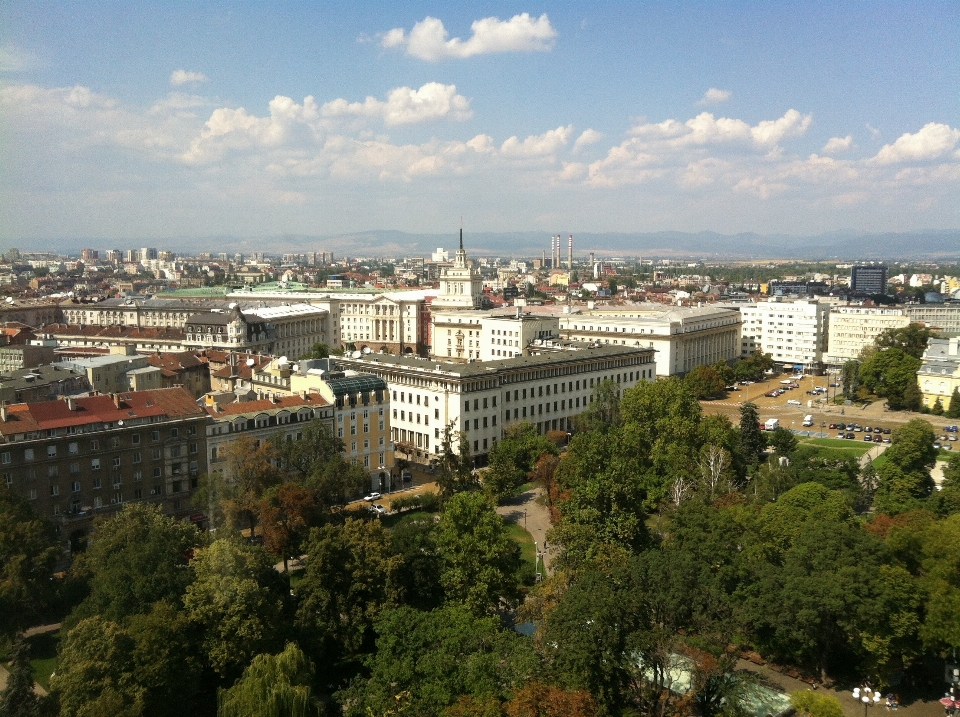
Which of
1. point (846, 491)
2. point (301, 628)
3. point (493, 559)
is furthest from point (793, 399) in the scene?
point (301, 628)

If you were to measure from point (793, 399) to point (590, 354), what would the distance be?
49.9 feet

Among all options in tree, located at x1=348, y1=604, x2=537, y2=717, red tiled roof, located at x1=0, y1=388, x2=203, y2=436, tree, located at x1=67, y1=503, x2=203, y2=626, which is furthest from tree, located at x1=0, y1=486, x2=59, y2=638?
tree, located at x1=348, y1=604, x2=537, y2=717

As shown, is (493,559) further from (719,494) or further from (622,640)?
(719,494)

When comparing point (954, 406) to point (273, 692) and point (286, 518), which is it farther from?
point (273, 692)

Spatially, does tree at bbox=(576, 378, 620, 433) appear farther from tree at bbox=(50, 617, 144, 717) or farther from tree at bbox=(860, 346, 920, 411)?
tree at bbox=(50, 617, 144, 717)

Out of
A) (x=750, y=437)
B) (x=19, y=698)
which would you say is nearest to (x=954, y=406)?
(x=750, y=437)

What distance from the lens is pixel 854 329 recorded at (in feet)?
181

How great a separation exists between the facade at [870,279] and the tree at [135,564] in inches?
4050

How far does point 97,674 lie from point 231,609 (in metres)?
2.30

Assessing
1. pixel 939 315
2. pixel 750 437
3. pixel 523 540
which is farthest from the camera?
pixel 939 315

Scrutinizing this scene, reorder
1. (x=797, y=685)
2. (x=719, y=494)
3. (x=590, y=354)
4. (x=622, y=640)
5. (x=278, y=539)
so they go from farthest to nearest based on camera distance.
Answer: (x=590, y=354), (x=719, y=494), (x=278, y=539), (x=797, y=685), (x=622, y=640)

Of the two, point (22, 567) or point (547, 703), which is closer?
point (547, 703)

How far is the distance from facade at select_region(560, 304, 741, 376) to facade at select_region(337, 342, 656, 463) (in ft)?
42.3

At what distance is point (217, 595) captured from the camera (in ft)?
47.2
